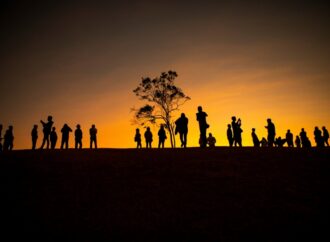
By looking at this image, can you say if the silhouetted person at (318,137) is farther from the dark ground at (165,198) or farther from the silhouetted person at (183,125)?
the silhouetted person at (183,125)

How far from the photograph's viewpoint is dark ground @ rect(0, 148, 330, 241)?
6941 mm

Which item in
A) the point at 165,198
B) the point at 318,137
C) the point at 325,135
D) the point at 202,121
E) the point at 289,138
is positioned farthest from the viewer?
the point at 289,138

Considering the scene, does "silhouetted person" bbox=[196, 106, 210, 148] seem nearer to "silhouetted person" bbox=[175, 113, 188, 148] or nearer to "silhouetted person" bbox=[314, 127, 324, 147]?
"silhouetted person" bbox=[175, 113, 188, 148]

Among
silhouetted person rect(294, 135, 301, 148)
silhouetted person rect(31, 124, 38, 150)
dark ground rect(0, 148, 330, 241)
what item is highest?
silhouetted person rect(31, 124, 38, 150)

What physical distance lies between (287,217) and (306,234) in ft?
2.69

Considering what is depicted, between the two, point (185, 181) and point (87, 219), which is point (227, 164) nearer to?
point (185, 181)

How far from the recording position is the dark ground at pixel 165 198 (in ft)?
22.8

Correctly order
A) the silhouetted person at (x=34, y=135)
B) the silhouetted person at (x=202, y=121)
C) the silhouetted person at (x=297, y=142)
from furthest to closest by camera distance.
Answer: the silhouetted person at (x=297, y=142)
the silhouetted person at (x=34, y=135)
the silhouetted person at (x=202, y=121)

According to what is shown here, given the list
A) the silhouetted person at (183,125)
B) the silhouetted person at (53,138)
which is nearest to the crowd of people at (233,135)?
the silhouetted person at (183,125)

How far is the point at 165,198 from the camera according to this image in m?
8.71

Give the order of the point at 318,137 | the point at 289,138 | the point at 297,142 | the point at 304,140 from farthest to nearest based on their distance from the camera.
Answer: the point at 297,142, the point at 289,138, the point at 304,140, the point at 318,137

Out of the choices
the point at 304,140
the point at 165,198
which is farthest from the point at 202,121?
the point at 304,140

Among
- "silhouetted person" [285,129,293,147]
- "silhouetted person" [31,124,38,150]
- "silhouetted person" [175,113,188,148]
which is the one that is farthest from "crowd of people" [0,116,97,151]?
"silhouetted person" [285,129,293,147]

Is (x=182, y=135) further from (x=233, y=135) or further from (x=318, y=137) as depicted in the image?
(x=318, y=137)
